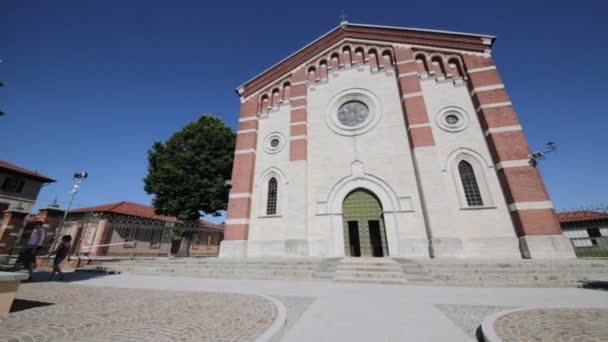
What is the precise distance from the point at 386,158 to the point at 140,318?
41.4ft

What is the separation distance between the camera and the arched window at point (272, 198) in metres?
14.4

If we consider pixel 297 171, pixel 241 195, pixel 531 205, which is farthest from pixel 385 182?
pixel 241 195

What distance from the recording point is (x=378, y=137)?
1388 cm

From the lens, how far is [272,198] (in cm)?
1468

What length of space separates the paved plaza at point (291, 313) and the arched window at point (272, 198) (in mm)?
8338

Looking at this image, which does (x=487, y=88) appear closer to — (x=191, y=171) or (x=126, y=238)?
(x=191, y=171)

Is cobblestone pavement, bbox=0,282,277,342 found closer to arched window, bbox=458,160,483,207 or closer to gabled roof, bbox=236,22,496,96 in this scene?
arched window, bbox=458,160,483,207

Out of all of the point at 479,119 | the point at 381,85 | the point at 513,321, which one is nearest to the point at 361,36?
the point at 381,85

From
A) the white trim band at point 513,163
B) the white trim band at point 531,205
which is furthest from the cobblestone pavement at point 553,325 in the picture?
the white trim band at point 513,163

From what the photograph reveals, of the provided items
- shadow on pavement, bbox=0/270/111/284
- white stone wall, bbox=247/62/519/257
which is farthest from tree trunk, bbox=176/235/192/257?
shadow on pavement, bbox=0/270/111/284

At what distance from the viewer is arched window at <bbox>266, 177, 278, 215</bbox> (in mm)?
14383

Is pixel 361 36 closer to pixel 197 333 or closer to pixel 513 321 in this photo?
pixel 513 321

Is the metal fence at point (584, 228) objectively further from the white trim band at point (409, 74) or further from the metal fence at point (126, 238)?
the metal fence at point (126, 238)

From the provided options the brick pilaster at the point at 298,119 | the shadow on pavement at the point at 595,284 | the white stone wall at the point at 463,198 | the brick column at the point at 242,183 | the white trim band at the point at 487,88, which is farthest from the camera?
the brick pilaster at the point at 298,119
